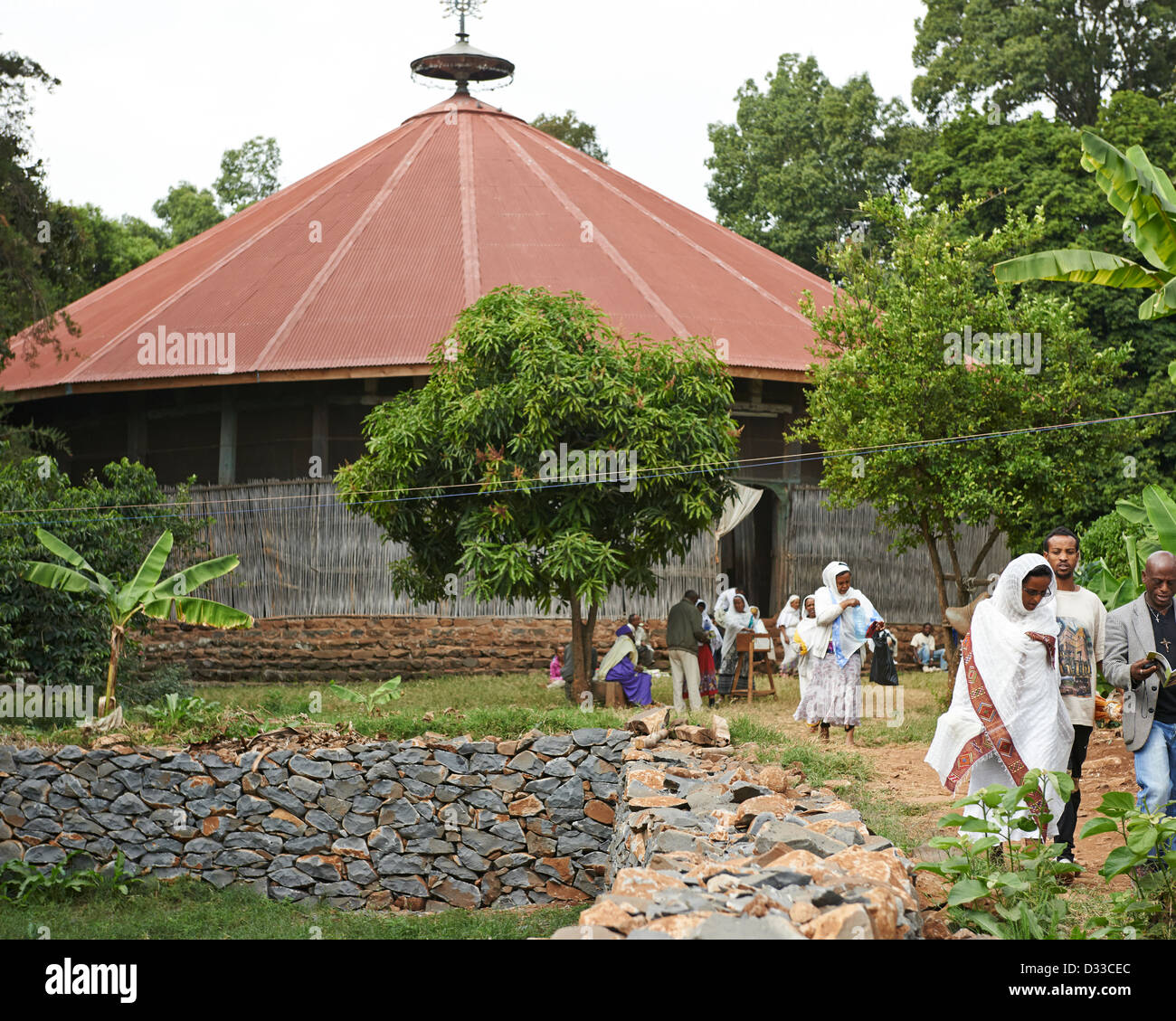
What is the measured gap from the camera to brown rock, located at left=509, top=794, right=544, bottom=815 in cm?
965

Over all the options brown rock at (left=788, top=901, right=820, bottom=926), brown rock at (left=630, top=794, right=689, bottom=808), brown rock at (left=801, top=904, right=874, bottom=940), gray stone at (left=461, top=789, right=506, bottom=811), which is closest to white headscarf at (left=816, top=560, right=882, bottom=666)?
gray stone at (left=461, top=789, right=506, bottom=811)

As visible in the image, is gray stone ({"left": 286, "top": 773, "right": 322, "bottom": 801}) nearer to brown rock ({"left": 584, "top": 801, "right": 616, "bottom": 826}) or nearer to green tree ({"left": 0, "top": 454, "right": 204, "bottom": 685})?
brown rock ({"left": 584, "top": 801, "right": 616, "bottom": 826})

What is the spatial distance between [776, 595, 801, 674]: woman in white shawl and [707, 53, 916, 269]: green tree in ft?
51.4

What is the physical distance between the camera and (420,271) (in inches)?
765

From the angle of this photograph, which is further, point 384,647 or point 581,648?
point 384,647

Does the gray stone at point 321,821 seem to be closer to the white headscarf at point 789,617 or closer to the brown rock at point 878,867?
the brown rock at point 878,867

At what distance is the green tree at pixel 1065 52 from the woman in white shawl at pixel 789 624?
16651 mm

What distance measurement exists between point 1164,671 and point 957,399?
795cm

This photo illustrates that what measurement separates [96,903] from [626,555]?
20.6 ft

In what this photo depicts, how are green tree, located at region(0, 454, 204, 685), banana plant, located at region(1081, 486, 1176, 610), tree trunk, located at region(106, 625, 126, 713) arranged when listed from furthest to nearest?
green tree, located at region(0, 454, 204, 685), tree trunk, located at region(106, 625, 126, 713), banana plant, located at region(1081, 486, 1176, 610)

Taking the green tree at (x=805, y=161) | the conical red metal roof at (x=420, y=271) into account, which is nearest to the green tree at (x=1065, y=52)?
the green tree at (x=805, y=161)

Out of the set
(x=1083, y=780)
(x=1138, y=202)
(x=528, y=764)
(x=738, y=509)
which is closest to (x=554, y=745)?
(x=528, y=764)

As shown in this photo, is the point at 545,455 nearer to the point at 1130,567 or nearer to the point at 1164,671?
Result: the point at 1130,567
